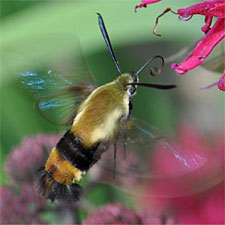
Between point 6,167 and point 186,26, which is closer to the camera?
point 6,167

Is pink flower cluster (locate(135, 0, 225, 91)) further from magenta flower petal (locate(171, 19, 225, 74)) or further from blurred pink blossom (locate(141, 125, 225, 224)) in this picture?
blurred pink blossom (locate(141, 125, 225, 224))

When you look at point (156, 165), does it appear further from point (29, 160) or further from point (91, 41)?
point (91, 41)

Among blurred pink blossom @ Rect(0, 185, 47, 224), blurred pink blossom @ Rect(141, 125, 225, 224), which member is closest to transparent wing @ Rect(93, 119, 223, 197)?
blurred pink blossom @ Rect(141, 125, 225, 224)

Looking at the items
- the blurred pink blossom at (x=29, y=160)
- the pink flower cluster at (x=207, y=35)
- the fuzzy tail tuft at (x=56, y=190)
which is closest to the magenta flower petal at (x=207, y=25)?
the pink flower cluster at (x=207, y=35)

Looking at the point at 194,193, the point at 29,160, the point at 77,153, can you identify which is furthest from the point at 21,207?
the point at 194,193

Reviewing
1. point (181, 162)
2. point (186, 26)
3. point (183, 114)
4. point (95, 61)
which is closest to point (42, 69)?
point (181, 162)

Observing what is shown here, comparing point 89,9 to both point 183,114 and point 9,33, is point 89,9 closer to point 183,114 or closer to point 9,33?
point 9,33
